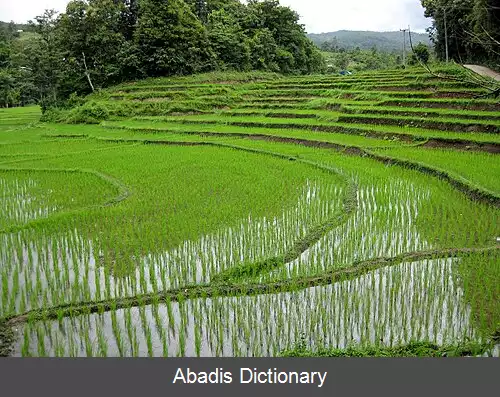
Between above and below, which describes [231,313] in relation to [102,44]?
below

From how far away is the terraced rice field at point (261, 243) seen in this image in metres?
3.62

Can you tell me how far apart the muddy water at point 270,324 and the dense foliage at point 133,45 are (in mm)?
22718

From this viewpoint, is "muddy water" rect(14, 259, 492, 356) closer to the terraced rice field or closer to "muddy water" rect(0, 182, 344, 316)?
the terraced rice field

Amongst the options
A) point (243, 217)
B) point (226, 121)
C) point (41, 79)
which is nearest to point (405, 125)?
point (226, 121)

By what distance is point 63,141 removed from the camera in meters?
15.5

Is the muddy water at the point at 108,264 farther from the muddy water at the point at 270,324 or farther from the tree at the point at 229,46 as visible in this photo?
the tree at the point at 229,46

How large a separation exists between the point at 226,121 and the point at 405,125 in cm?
675

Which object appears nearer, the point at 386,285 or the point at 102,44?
the point at 386,285

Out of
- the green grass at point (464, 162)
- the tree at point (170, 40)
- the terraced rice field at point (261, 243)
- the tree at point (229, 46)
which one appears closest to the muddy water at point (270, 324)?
the terraced rice field at point (261, 243)

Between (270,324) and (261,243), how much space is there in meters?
1.87

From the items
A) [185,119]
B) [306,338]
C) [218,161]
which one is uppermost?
[185,119]

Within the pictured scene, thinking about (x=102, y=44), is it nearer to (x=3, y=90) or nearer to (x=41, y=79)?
(x=41, y=79)

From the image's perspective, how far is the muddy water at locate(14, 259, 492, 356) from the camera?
3.42 metres

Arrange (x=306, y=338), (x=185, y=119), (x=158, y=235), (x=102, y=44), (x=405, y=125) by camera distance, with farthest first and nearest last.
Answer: (x=102, y=44) → (x=185, y=119) → (x=405, y=125) → (x=158, y=235) → (x=306, y=338)
